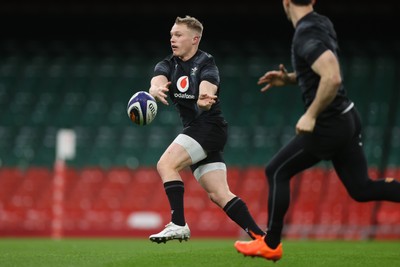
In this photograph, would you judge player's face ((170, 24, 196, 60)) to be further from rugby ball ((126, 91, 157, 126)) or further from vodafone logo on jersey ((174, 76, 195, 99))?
rugby ball ((126, 91, 157, 126))

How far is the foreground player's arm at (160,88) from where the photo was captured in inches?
285

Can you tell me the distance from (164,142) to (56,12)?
618 centimetres

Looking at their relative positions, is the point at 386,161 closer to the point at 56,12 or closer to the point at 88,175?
the point at 88,175

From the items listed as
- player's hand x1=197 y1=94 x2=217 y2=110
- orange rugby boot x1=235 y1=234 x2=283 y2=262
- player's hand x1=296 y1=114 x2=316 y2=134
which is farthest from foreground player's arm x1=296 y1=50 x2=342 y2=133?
player's hand x1=197 y1=94 x2=217 y2=110

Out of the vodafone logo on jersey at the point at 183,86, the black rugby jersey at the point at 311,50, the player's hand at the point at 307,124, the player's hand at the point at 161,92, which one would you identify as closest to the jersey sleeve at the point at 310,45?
the black rugby jersey at the point at 311,50

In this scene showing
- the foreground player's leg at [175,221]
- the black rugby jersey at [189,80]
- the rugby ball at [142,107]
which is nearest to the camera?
the foreground player's leg at [175,221]

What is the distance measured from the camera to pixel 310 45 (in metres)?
5.93

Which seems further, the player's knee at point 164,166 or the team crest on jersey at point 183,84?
the team crest on jersey at point 183,84

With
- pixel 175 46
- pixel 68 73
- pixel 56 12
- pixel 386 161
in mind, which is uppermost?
pixel 56 12

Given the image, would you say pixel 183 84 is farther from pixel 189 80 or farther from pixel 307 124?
pixel 307 124

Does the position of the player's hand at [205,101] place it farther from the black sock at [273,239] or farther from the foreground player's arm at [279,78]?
the black sock at [273,239]

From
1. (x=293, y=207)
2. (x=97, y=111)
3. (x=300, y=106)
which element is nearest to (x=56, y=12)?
Answer: (x=97, y=111)

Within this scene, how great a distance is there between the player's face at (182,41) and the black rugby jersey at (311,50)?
1775mm

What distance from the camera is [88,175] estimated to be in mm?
20844
